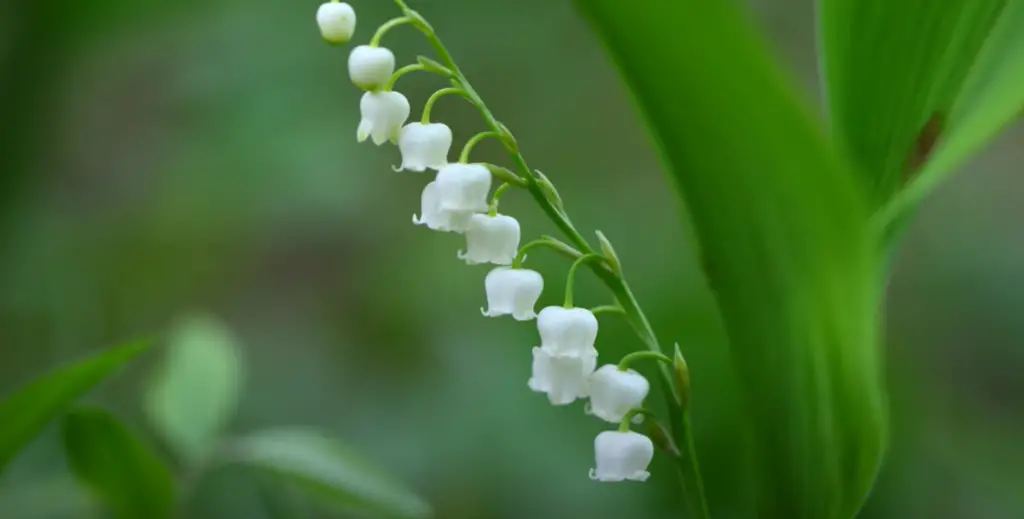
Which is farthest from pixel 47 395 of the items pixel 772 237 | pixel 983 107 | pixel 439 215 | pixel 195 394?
pixel 983 107

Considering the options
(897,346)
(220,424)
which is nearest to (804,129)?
(220,424)

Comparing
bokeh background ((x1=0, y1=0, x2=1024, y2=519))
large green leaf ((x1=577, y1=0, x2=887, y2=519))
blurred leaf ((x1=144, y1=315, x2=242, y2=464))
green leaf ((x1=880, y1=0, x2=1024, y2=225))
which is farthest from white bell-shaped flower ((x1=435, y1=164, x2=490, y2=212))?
bokeh background ((x1=0, y1=0, x2=1024, y2=519))

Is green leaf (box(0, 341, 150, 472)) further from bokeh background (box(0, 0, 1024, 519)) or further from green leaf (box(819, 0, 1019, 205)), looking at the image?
green leaf (box(819, 0, 1019, 205))

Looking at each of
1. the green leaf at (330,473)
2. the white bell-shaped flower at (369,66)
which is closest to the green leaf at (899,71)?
the white bell-shaped flower at (369,66)

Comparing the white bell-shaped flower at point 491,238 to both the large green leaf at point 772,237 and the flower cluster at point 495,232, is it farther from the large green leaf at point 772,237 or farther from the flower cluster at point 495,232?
the large green leaf at point 772,237

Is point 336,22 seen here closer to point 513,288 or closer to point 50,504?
point 513,288

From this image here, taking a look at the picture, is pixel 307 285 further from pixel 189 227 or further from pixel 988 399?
pixel 988 399
